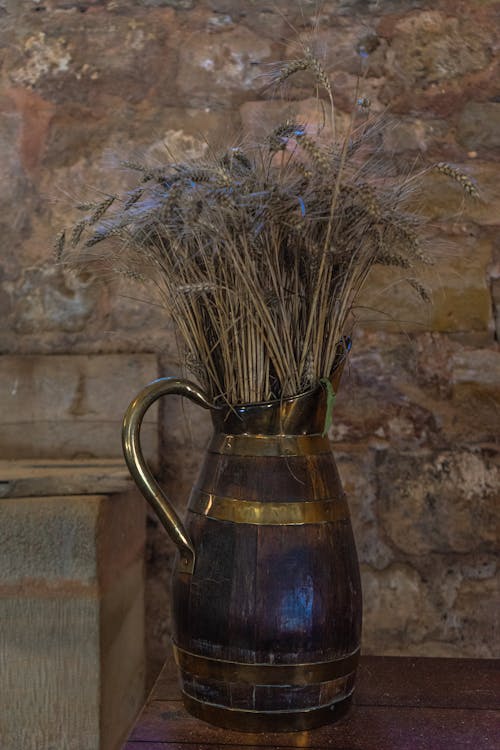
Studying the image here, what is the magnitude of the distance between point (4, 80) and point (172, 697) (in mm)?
1296

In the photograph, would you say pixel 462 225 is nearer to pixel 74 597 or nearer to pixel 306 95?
pixel 306 95

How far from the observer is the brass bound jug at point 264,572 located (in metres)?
0.91

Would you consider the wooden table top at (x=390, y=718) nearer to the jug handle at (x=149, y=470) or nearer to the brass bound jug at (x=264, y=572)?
the brass bound jug at (x=264, y=572)

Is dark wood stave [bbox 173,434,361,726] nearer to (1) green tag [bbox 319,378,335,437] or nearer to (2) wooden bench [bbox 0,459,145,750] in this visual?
(1) green tag [bbox 319,378,335,437]

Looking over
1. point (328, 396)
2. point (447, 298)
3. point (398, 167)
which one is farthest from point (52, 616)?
point (398, 167)

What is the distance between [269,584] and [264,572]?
0.05 ft

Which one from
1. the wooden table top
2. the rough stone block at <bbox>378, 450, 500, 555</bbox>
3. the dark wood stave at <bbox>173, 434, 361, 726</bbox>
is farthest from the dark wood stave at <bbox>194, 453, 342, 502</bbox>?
the rough stone block at <bbox>378, 450, 500, 555</bbox>

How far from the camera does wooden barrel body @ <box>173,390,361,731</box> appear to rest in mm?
913

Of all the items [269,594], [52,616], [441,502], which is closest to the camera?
[269,594]

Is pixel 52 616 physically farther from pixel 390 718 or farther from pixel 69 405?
pixel 390 718

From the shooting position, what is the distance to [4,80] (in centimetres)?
158

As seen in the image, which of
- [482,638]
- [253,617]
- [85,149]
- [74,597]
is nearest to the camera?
[253,617]

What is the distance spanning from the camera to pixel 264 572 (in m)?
0.92

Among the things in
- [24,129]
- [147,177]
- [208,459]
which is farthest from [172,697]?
[24,129]
